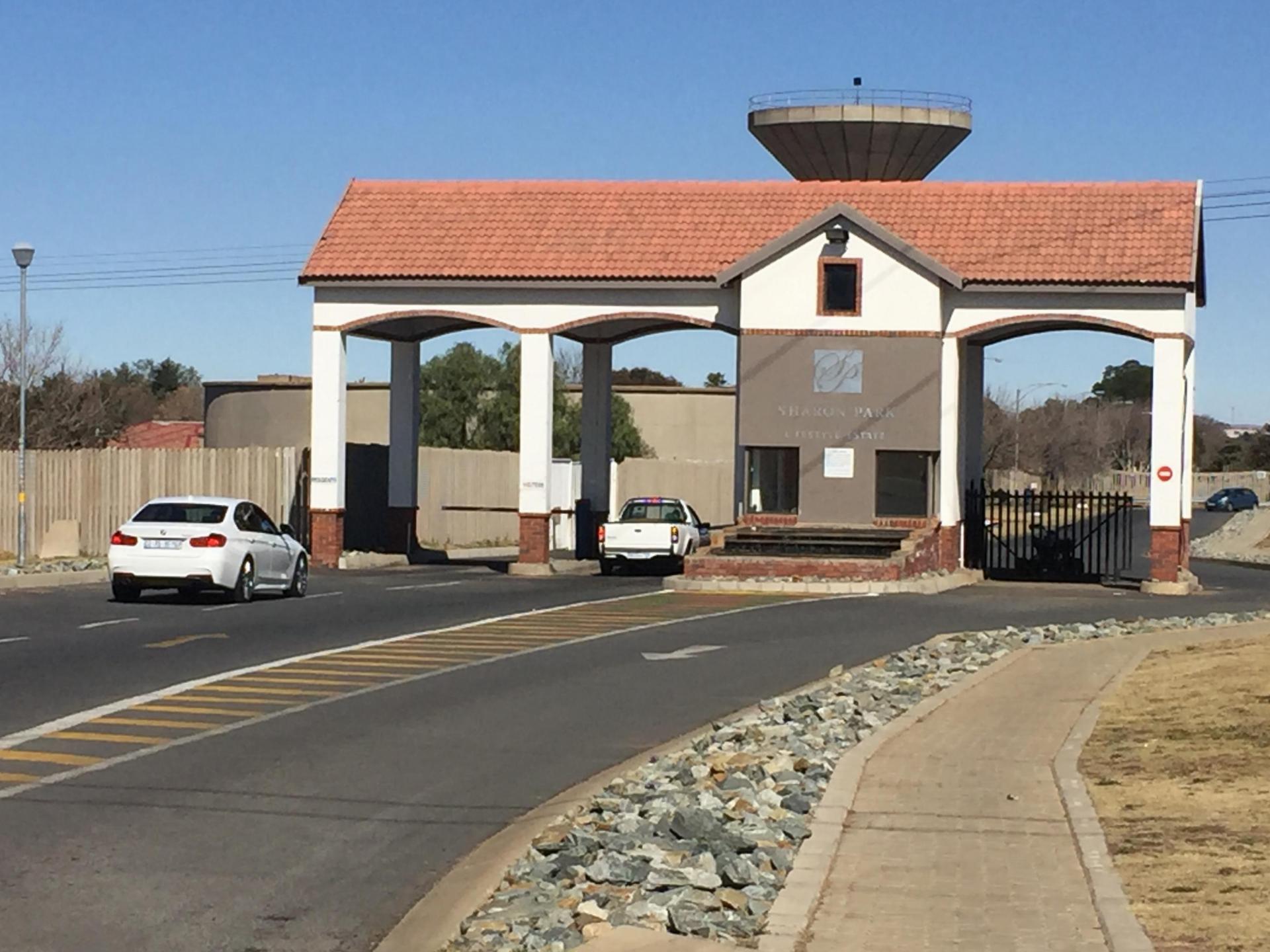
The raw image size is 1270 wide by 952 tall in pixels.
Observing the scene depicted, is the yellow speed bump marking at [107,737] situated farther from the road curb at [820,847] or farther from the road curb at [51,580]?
the road curb at [51,580]

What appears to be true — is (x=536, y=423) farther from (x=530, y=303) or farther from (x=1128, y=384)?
(x=1128, y=384)

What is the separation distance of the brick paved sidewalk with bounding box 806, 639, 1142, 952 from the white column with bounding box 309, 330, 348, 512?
1150 inches

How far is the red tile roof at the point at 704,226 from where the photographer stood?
42.7m

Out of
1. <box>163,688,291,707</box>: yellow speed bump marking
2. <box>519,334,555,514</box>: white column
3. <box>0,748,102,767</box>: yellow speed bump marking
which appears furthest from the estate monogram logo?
<box>0,748,102,767</box>: yellow speed bump marking

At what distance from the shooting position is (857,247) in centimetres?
4300

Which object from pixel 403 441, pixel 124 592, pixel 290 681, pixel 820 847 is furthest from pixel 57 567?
pixel 820 847

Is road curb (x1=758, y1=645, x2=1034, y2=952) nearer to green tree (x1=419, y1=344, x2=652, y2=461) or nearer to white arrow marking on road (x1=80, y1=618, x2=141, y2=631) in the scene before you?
white arrow marking on road (x1=80, y1=618, x2=141, y2=631)

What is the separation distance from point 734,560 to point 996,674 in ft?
56.7

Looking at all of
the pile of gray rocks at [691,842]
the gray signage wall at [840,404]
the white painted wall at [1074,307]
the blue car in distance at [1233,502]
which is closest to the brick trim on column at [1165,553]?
the white painted wall at [1074,307]

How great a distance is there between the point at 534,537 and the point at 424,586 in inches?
339

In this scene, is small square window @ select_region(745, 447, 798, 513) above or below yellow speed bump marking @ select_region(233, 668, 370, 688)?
above

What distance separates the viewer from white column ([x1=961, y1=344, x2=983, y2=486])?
46781 millimetres

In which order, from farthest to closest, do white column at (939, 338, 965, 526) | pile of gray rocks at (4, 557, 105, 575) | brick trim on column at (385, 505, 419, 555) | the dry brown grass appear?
brick trim on column at (385, 505, 419, 555)
white column at (939, 338, 965, 526)
pile of gray rocks at (4, 557, 105, 575)
the dry brown grass

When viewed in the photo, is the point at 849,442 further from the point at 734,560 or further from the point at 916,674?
the point at 916,674
